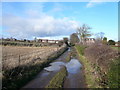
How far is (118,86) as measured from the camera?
19.6ft

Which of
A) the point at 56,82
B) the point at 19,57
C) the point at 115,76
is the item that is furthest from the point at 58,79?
the point at 19,57

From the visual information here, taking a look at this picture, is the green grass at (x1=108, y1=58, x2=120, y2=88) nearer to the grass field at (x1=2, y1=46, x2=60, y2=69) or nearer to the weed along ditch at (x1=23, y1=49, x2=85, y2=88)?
the weed along ditch at (x1=23, y1=49, x2=85, y2=88)

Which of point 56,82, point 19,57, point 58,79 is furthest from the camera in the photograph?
point 19,57

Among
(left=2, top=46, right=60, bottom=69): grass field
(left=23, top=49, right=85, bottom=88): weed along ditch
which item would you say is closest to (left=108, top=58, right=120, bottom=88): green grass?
(left=23, top=49, right=85, bottom=88): weed along ditch

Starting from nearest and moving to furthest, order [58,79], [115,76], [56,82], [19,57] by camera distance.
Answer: [115,76] → [56,82] → [58,79] → [19,57]

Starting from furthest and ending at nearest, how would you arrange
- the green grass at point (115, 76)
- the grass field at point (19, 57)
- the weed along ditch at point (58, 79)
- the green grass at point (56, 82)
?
the grass field at point (19, 57), the weed along ditch at point (58, 79), the green grass at point (56, 82), the green grass at point (115, 76)

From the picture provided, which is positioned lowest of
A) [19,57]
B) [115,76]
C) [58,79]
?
[58,79]

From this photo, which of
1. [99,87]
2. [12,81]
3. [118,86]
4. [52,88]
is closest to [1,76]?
[12,81]

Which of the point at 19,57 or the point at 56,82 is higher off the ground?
the point at 19,57

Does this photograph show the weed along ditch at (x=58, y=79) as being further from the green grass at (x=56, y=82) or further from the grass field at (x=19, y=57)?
the grass field at (x=19, y=57)

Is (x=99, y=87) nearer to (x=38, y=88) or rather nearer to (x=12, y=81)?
(x=38, y=88)

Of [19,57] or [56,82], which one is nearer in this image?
[56,82]

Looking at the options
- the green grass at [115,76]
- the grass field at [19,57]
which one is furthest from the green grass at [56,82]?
the grass field at [19,57]

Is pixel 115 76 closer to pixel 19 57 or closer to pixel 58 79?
pixel 58 79
